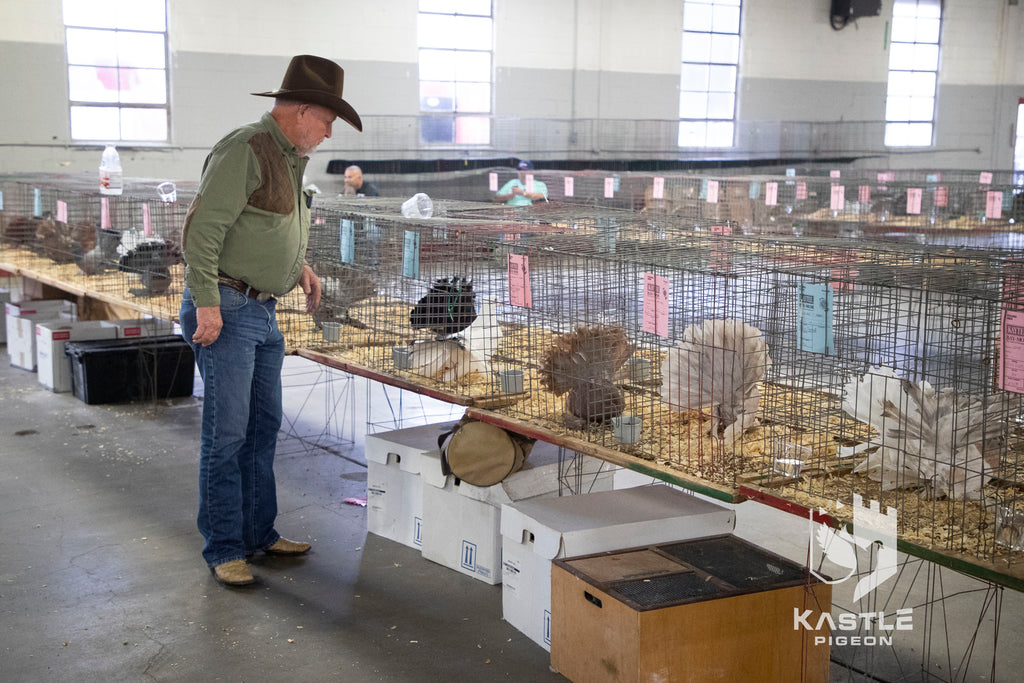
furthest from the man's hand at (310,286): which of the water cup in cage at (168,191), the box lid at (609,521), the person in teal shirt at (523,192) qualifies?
the person in teal shirt at (523,192)

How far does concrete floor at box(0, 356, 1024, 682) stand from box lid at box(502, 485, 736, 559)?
0.38 meters

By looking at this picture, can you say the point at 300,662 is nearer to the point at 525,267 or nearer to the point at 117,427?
the point at 525,267

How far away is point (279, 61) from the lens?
12406mm


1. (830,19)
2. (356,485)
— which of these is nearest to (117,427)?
(356,485)

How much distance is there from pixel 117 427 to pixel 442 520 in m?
2.90

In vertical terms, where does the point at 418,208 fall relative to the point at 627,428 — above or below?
above

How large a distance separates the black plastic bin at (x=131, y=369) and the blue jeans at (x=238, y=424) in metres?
2.95

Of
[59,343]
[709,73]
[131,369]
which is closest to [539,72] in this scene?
[709,73]

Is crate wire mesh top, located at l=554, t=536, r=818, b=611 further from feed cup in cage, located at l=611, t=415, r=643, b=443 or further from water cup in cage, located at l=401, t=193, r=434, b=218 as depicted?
water cup in cage, located at l=401, t=193, r=434, b=218

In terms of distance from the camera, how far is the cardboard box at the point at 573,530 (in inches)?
124

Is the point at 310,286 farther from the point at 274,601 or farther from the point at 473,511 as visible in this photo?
the point at 274,601

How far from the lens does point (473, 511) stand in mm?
3859

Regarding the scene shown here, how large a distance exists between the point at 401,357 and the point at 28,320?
4555 mm

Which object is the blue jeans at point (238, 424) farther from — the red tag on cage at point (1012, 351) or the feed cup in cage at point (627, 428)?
the red tag on cage at point (1012, 351)
